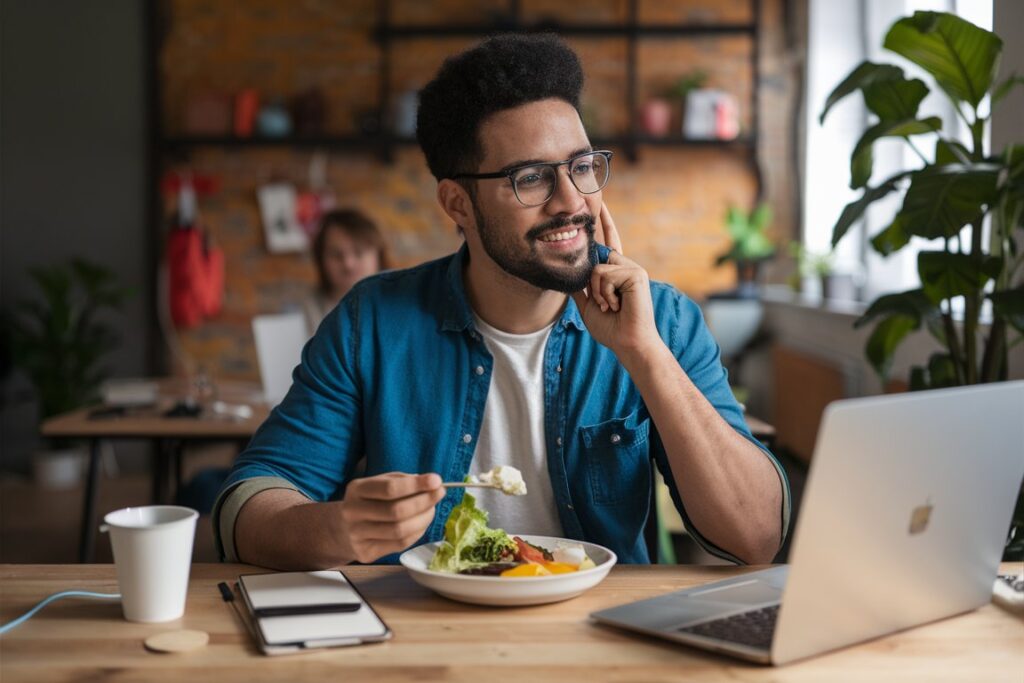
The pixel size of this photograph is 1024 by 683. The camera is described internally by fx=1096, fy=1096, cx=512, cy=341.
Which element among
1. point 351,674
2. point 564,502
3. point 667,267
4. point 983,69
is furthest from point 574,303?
point 667,267

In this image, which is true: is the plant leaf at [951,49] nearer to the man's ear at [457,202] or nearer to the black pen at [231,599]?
the man's ear at [457,202]

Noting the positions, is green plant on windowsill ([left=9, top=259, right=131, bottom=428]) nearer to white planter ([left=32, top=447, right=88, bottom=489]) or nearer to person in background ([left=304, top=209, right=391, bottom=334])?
white planter ([left=32, top=447, right=88, bottom=489])

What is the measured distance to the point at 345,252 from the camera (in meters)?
4.03

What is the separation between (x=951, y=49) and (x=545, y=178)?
1.05 metres

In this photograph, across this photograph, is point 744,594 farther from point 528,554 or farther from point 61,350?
point 61,350

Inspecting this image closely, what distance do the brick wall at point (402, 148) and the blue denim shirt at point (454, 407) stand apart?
4.30 meters

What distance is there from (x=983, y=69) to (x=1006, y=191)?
0.28 metres

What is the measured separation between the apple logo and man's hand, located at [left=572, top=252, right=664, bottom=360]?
532 millimetres

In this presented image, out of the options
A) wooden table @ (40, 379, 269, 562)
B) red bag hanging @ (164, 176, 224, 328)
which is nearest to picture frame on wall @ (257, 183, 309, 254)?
red bag hanging @ (164, 176, 224, 328)

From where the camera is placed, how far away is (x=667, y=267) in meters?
6.03

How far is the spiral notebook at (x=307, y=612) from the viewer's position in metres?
1.07

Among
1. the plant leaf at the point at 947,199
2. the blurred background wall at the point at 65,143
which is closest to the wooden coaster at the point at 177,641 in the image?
the plant leaf at the point at 947,199

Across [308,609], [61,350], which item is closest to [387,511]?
[308,609]

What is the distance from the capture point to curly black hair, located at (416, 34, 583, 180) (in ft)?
5.56
